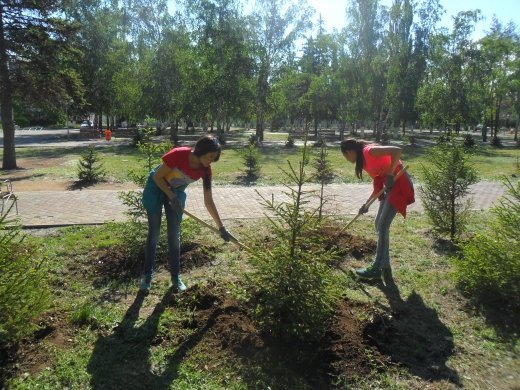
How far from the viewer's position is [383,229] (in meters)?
4.67

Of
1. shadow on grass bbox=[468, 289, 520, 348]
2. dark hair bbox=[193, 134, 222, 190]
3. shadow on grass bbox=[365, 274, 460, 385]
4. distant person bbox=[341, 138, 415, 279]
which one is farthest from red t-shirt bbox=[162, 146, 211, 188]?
shadow on grass bbox=[468, 289, 520, 348]

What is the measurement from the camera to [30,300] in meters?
2.98

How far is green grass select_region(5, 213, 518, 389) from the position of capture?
9.38 feet

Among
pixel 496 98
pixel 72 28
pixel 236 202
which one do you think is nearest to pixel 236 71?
pixel 72 28

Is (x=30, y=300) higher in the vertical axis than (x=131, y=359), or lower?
higher

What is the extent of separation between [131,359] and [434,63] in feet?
108

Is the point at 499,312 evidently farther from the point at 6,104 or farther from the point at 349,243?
the point at 6,104

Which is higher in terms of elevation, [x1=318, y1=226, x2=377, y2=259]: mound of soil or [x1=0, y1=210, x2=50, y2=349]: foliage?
[x1=0, y1=210, x2=50, y2=349]: foliage

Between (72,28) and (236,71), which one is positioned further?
(236,71)

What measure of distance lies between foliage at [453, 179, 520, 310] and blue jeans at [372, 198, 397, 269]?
82 centimetres

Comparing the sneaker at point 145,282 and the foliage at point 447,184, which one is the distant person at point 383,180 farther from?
the sneaker at point 145,282

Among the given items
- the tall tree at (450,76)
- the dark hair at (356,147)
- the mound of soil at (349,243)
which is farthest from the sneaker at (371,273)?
the tall tree at (450,76)

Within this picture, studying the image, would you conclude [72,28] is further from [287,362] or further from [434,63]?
[434,63]

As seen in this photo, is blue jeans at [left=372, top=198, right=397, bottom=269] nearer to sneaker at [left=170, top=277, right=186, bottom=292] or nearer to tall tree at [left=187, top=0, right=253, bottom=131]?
sneaker at [left=170, top=277, right=186, bottom=292]
